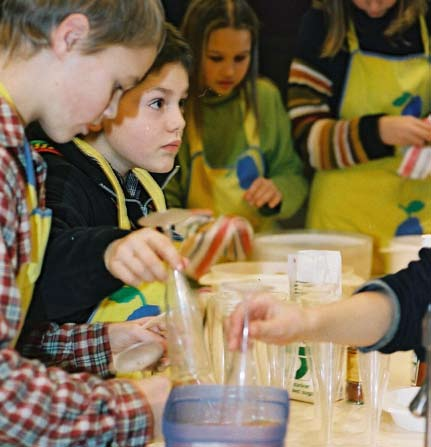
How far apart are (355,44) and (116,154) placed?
0.92 meters

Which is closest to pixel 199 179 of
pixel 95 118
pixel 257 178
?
pixel 257 178

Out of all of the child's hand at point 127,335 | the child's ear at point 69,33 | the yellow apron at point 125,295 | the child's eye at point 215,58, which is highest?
the child's ear at point 69,33

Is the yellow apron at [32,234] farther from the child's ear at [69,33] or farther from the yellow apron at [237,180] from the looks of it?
the yellow apron at [237,180]

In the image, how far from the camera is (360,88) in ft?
6.26

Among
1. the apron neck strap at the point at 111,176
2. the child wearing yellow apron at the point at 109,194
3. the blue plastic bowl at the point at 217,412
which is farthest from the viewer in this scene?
the apron neck strap at the point at 111,176

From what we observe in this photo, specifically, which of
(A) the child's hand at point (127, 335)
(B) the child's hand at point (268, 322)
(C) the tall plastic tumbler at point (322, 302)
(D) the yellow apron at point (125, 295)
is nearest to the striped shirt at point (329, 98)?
(C) the tall plastic tumbler at point (322, 302)

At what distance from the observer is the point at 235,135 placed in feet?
5.83

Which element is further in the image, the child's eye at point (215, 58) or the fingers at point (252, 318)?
the child's eye at point (215, 58)

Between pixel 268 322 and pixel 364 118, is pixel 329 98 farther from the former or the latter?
pixel 268 322

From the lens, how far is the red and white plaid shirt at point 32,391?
776 millimetres

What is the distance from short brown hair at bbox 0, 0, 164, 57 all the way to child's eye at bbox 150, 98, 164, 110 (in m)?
0.20

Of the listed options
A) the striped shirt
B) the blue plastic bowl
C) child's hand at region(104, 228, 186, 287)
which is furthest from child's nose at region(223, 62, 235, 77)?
the blue plastic bowl

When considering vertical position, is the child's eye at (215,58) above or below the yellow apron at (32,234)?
above

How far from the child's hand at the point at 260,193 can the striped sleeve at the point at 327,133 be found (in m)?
0.12
